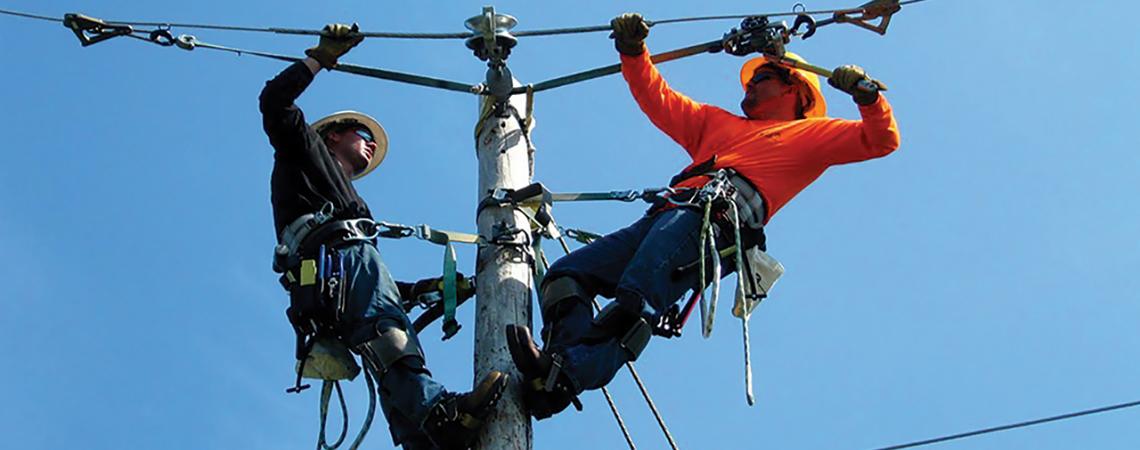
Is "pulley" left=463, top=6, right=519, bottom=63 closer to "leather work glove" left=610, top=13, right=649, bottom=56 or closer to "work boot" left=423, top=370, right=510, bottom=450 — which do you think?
"leather work glove" left=610, top=13, right=649, bottom=56

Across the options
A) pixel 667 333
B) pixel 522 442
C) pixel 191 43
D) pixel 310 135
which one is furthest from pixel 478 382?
pixel 191 43

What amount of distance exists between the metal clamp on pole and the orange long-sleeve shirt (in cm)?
211

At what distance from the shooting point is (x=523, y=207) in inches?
258

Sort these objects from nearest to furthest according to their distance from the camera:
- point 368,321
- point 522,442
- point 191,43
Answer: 1. point 522,442
2. point 368,321
3. point 191,43

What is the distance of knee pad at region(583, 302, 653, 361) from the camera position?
5953mm

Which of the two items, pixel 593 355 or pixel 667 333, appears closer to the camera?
pixel 593 355

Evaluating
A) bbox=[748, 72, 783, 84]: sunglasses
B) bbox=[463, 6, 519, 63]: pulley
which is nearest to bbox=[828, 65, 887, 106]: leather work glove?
bbox=[748, 72, 783, 84]: sunglasses

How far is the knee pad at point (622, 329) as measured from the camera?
595 cm

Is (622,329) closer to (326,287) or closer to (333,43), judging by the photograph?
(326,287)

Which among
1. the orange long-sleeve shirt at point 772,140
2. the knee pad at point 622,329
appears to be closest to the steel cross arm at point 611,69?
the orange long-sleeve shirt at point 772,140

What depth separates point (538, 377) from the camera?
573cm

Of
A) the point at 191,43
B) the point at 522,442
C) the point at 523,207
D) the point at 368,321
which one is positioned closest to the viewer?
the point at 522,442

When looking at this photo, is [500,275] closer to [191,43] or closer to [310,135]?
[310,135]

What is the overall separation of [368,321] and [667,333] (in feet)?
3.62
